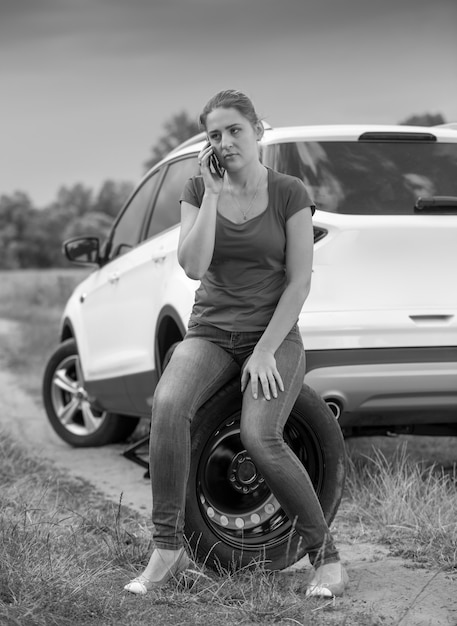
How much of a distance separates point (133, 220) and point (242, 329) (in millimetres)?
3135

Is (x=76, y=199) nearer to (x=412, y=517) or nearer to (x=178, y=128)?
(x=178, y=128)

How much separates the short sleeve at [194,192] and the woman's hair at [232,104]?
23 cm

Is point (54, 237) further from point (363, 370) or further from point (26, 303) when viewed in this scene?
point (363, 370)

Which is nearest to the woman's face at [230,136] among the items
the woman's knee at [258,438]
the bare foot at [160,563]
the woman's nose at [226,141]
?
the woman's nose at [226,141]

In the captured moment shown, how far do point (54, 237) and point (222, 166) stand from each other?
91.4 metres

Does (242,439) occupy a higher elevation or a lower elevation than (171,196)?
lower

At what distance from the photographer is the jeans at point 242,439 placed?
370 centimetres

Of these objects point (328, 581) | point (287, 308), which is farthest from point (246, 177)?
point (328, 581)

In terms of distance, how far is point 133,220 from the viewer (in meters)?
6.87

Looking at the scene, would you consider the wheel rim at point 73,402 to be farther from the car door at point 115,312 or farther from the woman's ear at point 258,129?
the woman's ear at point 258,129

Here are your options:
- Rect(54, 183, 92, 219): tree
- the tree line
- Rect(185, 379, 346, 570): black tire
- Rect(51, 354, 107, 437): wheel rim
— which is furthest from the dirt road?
Rect(54, 183, 92, 219): tree

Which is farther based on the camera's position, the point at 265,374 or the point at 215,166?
the point at 215,166

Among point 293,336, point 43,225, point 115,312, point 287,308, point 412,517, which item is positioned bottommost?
point 43,225

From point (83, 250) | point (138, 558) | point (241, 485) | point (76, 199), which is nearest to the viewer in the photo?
point (138, 558)
